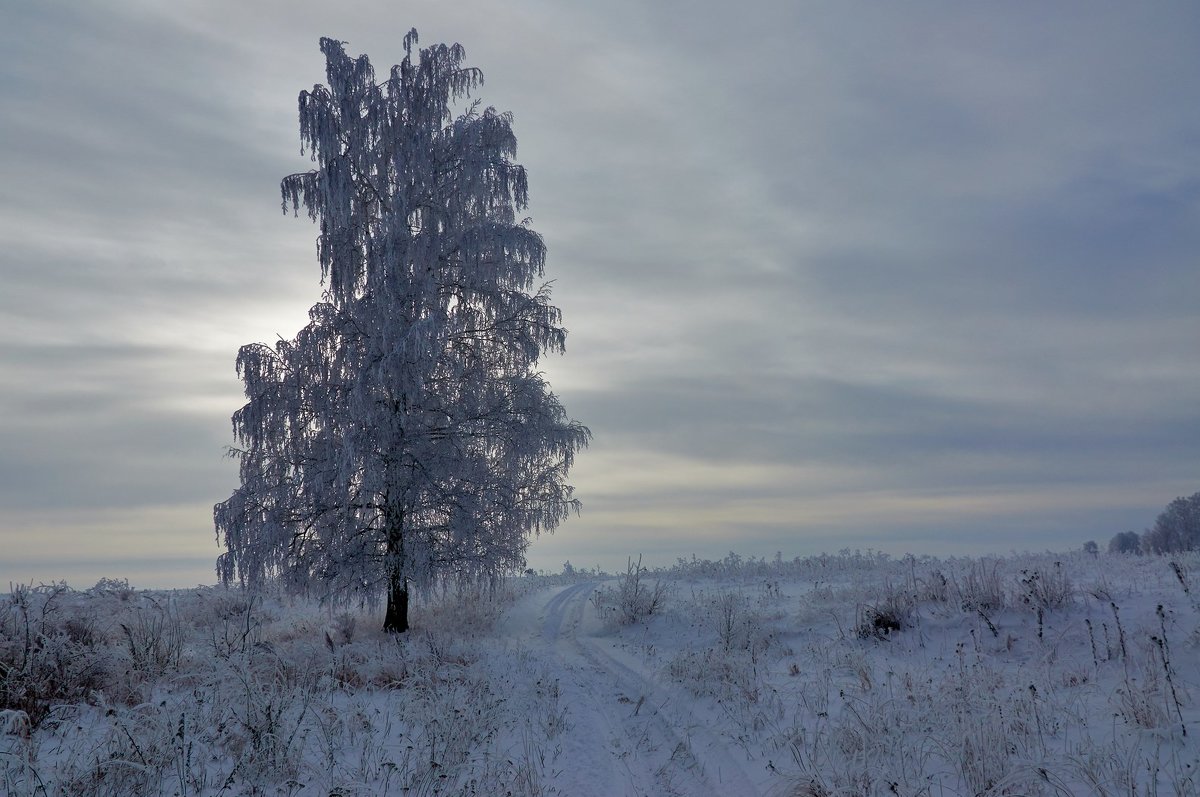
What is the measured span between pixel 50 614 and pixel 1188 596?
15.3 m

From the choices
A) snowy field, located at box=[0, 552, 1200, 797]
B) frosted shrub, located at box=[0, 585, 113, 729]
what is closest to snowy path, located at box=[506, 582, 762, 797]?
snowy field, located at box=[0, 552, 1200, 797]

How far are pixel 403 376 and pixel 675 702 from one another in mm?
8174

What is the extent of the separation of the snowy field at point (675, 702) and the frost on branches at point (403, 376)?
79.8 inches

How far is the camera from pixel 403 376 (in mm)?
14047

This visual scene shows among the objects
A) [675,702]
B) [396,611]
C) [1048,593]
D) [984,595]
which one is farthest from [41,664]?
[1048,593]

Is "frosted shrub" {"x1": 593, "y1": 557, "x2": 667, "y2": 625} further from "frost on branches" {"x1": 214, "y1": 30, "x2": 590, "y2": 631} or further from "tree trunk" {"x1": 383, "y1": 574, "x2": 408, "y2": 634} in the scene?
"tree trunk" {"x1": 383, "y1": 574, "x2": 408, "y2": 634}

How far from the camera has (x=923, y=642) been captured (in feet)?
33.3

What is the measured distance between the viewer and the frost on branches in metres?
14.0

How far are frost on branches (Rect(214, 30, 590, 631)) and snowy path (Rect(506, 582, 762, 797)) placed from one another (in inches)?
162

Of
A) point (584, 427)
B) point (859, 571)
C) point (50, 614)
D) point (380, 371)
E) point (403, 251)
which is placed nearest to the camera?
point (50, 614)

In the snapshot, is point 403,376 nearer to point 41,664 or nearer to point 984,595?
point 41,664

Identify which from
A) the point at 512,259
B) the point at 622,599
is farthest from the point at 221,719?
the point at 512,259

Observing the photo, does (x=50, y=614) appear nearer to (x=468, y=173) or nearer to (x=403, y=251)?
(x=403, y=251)

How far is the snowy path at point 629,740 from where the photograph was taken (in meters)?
6.17
